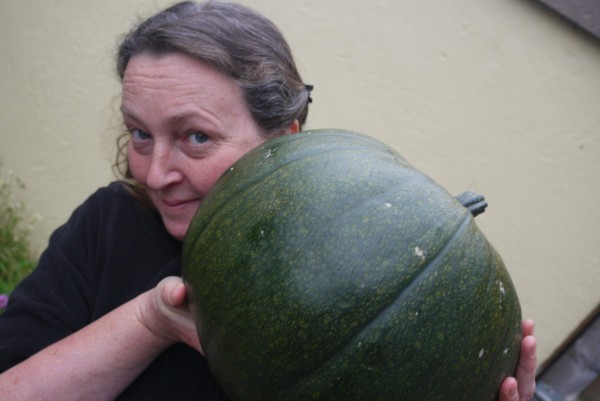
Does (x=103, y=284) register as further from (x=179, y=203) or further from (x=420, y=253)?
(x=420, y=253)

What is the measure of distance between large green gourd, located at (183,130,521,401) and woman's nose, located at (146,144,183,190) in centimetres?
35

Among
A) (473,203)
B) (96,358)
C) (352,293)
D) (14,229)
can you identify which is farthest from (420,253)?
(14,229)

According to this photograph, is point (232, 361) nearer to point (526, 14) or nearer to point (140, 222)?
point (140, 222)

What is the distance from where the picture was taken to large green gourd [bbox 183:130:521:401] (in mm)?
1109

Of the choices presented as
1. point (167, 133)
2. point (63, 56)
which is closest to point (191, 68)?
point (167, 133)

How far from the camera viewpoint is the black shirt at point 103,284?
A: 1591 millimetres

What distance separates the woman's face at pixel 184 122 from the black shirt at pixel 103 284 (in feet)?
0.80

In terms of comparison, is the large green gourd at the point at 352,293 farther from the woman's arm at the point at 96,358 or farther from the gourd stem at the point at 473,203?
the woman's arm at the point at 96,358

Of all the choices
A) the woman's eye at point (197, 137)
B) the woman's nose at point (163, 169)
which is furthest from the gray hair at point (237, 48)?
the woman's nose at point (163, 169)

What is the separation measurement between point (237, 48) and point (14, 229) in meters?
3.13

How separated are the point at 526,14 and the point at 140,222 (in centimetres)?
205

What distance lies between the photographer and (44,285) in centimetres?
170

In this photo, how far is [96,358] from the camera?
1483mm

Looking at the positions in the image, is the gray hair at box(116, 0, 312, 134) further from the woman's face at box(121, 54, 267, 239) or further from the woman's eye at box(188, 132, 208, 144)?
the woman's eye at box(188, 132, 208, 144)
